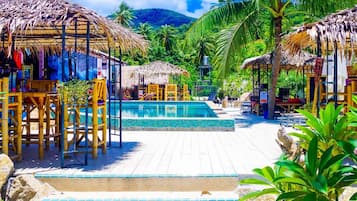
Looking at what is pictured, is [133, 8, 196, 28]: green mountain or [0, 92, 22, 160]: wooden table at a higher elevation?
[133, 8, 196, 28]: green mountain

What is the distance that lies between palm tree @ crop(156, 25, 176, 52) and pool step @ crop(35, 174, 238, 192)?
40.1 m

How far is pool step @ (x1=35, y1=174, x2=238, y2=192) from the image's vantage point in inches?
202

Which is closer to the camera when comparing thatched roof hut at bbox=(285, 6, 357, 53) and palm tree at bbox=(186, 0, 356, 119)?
thatched roof hut at bbox=(285, 6, 357, 53)

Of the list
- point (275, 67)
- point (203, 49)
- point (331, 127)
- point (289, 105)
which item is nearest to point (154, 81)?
point (289, 105)

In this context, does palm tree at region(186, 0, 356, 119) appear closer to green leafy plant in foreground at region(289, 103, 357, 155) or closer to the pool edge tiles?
the pool edge tiles

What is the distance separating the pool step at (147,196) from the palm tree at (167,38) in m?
40.2

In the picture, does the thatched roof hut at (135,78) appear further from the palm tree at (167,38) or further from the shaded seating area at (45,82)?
the palm tree at (167,38)

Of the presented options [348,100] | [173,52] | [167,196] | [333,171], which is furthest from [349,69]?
[173,52]

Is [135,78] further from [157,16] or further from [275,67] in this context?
[157,16]

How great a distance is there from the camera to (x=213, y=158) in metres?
6.39

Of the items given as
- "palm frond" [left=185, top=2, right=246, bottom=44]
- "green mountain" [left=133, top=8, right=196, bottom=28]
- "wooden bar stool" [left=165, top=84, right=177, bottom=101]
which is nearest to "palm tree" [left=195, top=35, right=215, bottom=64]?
"wooden bar stool" [left=165, top=84, right=177, bottom=101]

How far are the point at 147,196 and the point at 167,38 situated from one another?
41.0 meters

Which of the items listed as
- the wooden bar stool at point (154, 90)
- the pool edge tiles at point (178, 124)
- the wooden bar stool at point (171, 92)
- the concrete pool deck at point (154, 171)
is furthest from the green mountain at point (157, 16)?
the concrete pool deck at point (154, 171)

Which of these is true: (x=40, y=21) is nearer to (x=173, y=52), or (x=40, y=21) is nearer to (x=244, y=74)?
(x=244, y=74)
